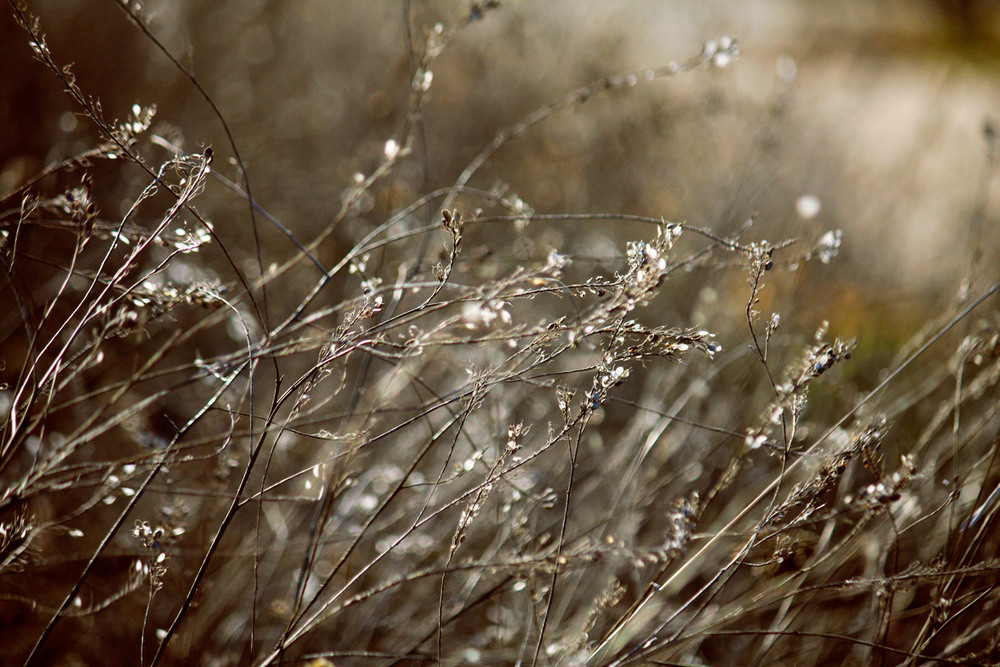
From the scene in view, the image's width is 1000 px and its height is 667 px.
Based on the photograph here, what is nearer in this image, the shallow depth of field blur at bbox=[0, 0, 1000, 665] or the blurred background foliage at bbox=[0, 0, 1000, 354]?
the shallow depth of field blur at bbox=[0, 0, 1000, 665]

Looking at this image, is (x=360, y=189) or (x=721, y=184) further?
(x=721, y=184)

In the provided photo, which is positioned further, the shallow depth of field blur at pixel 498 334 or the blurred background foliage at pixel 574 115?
the blurred background foliage at pixel 574 115

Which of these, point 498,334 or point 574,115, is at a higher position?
point 574,115

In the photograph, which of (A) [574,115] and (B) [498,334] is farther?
(A) [574,115]

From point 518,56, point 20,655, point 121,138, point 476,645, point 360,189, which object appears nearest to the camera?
point 121,138

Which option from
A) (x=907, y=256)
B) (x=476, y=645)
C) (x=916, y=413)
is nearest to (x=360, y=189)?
(x=476, y=645)

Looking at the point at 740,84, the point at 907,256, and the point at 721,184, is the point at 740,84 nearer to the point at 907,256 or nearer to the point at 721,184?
the point at 721,184

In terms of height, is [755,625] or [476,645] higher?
[476,645]

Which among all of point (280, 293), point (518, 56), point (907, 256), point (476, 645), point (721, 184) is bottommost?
point (476, 645)
